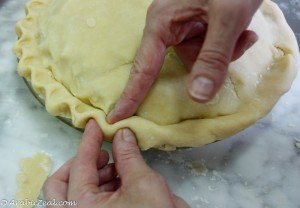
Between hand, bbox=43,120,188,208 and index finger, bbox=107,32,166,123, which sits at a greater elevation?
index finger, bbox=107,32,166,123

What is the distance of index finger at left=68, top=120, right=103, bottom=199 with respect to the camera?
→ 103 centimetres

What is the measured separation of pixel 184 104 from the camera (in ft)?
3.99

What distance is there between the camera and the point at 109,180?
1.17m

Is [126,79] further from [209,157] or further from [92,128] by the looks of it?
[209,157]

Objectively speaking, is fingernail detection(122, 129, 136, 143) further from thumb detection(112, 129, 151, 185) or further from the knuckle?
the knuckle

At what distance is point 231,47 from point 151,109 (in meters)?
0.37

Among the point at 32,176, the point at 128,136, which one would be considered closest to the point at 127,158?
the point at 128,136

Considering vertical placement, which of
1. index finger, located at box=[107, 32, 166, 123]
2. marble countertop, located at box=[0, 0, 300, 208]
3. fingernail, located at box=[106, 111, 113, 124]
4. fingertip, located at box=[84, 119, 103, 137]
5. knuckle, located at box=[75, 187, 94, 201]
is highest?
index finger, located at box=[107, 32, 166, 123]

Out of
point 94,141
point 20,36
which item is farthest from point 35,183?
point 20,36

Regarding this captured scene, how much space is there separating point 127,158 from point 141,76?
24 cm

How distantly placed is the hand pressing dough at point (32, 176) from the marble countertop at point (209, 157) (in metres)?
0.03

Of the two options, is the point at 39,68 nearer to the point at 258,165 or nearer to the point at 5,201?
the point at 5,201

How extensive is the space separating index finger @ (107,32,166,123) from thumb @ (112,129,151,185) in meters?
0.06

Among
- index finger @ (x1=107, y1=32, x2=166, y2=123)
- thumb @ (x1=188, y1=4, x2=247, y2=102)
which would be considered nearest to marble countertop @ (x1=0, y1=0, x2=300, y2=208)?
index finger @ (x1=107, y1=32, x2=166, y2=123)
